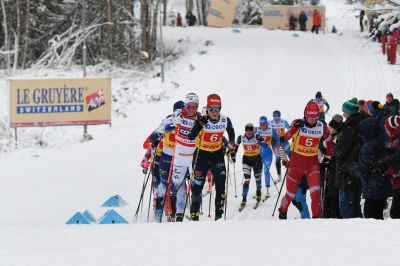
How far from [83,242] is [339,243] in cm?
248

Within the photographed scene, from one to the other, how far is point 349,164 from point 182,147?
2.52 meters

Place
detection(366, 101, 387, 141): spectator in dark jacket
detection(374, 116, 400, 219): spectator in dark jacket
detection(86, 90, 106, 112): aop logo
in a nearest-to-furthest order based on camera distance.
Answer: detection(374, 116, 400, 219): spectator in dark jacket → detection(366, 101, 387, 141): spectator in dark jacket → detection(86, 90, 106, 112): aop logo

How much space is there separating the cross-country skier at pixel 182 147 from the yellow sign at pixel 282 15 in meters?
35.1

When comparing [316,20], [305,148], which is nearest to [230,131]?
[305,148]

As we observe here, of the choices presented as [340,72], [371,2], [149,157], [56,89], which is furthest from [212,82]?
[149,157]

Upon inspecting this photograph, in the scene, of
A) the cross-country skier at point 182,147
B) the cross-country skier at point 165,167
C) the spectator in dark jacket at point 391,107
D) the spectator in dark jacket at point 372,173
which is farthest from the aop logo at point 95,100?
the spectator in dark jacket at point 372,173

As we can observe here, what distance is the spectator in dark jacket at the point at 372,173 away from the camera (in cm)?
706

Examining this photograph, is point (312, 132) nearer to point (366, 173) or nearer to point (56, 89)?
point (366, 173)

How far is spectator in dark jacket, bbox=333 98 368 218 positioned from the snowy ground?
122 cm

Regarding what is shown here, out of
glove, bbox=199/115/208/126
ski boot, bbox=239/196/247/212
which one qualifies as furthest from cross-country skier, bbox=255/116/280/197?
glove, bbox=199/115/208/126

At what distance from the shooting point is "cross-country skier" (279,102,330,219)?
8.73 m

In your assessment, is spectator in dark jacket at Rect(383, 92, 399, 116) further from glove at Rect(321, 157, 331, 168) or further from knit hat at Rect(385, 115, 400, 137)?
knit hat at Rect(385, 115, 400, 137)

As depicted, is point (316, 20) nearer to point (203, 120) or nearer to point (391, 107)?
point (391, 107)

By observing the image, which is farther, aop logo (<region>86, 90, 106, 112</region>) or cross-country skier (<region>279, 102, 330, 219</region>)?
aop logo (<region>86, 90, 106, 112</region>)
